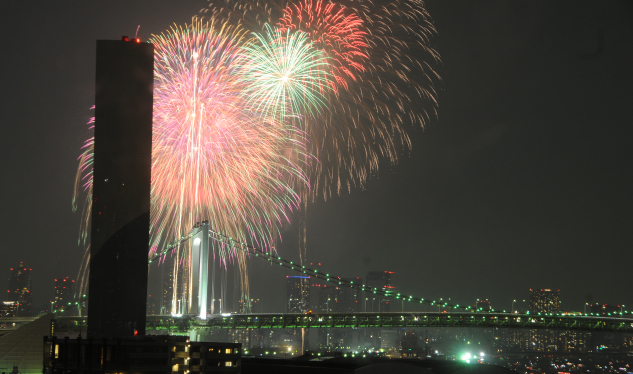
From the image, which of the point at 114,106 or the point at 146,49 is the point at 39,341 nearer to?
the point at 114,106

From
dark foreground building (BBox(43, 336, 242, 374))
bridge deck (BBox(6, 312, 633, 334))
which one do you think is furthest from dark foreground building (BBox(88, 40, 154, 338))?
bridge deck (BBox(6, 312, 633, 334))

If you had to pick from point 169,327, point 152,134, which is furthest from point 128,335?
point 169,327

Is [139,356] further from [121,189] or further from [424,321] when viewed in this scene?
[424,321]

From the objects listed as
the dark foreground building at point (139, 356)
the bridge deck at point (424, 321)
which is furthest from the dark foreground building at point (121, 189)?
the bridge deck at point (424, 321)

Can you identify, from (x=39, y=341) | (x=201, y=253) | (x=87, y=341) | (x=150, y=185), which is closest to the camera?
(x=87, y=341)

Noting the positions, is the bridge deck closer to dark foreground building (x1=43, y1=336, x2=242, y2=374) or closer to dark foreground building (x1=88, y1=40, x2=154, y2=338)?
dark foreground building (x1=43, y1=336, x2=242, y2=374)

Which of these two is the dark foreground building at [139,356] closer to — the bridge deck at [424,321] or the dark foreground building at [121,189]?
the dark foreground building at [121,189]
